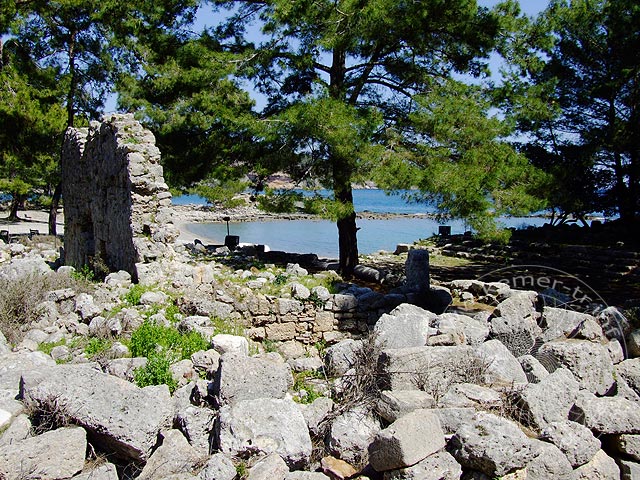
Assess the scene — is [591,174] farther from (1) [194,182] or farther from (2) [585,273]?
(1) [194,182]

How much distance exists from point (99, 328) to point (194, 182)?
6881mm

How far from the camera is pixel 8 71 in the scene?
18.2 m

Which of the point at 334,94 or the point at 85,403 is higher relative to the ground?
the point at 334,94

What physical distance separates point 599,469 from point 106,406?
4.32 m

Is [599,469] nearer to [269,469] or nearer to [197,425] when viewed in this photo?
[269,469]

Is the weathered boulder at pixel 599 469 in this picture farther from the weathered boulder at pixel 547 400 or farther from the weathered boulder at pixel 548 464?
the weathered boulder at pixel 547 400

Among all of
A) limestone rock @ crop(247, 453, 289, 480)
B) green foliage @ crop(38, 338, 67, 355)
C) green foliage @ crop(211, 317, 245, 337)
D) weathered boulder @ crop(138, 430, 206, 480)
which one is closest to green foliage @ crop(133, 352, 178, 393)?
weathered boulder @ crop(138, 430, 206, 480)

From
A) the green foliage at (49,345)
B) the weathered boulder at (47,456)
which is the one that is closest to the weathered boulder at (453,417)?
the weathered boulder at (47,456)

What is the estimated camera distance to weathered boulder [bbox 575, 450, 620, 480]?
4.91 metres

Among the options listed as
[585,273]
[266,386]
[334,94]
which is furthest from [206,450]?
[585,273]

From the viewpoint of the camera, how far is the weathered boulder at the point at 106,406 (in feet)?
14.1

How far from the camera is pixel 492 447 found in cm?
436

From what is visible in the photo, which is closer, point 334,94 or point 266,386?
point 266,386

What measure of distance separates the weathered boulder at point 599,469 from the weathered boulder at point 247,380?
275cm
